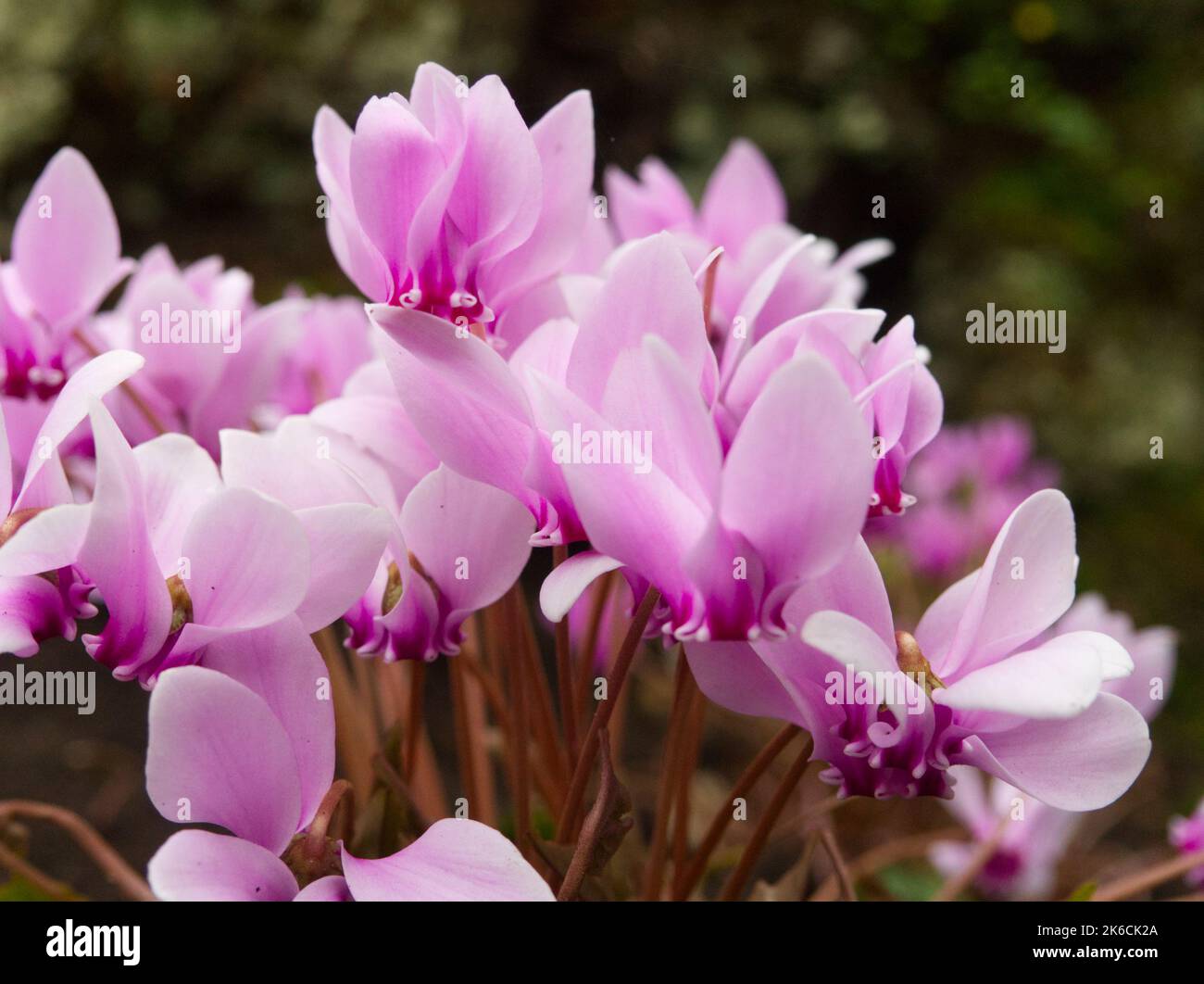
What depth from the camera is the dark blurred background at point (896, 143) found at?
6.26 feet

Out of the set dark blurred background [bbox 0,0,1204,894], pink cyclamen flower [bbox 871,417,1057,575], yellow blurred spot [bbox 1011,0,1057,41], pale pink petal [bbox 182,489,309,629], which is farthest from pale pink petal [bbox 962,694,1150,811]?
yellow blurred spot [bbox 1011,0,1057,41]

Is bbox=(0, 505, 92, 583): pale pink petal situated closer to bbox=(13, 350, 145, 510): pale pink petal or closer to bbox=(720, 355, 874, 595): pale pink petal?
bbox=(13, 350, 145, 510): pale pink petal

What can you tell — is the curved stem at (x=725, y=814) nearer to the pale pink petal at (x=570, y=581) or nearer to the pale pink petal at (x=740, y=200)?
the pale pink petal at (x=570, y=581)

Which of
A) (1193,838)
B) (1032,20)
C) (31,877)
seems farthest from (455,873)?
(1032,20)

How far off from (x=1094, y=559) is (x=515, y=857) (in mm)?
2019

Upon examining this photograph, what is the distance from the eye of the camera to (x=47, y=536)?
0.31 metres

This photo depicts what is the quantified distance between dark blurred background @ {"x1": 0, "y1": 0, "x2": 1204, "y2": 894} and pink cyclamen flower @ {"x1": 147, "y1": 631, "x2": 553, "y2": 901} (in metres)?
1.49

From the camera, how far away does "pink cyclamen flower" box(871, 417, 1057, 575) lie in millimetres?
1381

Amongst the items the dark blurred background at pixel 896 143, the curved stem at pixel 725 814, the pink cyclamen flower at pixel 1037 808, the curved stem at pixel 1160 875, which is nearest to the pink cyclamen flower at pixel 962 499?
the dark blurred background at pixel 896 143

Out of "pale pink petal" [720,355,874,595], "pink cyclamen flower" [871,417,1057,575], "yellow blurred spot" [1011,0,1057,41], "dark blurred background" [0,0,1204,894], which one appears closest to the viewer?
"pale pink petal" [720,355,874,595]

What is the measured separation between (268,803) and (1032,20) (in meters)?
2.22

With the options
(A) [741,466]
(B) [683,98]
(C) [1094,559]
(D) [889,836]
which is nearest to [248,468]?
(A) [741,466]

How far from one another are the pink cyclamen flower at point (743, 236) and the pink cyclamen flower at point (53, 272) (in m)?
0.28
